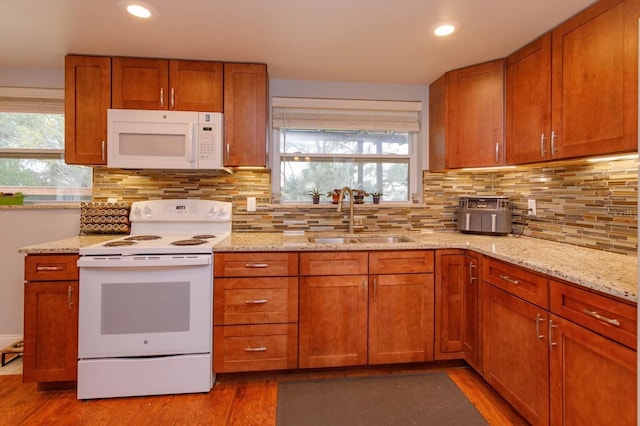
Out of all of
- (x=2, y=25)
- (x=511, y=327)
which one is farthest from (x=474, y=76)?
(x=2, y=25)

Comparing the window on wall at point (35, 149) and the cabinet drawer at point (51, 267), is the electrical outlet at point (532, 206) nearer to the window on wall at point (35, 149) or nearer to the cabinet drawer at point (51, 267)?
the cabinet drawer at point (51, 267)

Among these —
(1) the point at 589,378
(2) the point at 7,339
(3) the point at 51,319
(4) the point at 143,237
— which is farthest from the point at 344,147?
(2) the point at 7,339

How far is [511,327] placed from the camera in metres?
1.60

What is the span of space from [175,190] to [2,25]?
4.35 feet

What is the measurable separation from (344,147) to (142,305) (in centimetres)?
191

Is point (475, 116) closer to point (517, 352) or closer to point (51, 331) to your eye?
point (517, 352)

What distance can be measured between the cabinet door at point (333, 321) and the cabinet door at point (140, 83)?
1.61m

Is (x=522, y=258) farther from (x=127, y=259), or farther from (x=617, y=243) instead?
(x=127, y=259)

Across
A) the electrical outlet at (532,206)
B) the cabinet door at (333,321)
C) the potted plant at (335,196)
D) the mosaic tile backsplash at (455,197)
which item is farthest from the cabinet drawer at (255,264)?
the electrical outlet at (532,206)

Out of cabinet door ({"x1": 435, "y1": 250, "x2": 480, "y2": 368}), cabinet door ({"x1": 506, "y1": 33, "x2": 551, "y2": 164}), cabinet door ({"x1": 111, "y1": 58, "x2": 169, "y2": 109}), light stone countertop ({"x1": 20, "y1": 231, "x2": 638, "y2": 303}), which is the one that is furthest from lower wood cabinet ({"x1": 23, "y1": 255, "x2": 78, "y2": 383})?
cabinet door ({"x1": 506, "y1": 33, "x2": 551, "y2": 164})

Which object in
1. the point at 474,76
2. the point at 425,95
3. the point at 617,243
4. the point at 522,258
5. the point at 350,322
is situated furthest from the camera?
the point at 425,95

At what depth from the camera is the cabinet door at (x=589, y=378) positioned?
1045 millimetres

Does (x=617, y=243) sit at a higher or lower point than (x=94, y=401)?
higher

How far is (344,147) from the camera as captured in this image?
→ 272 centimetres
